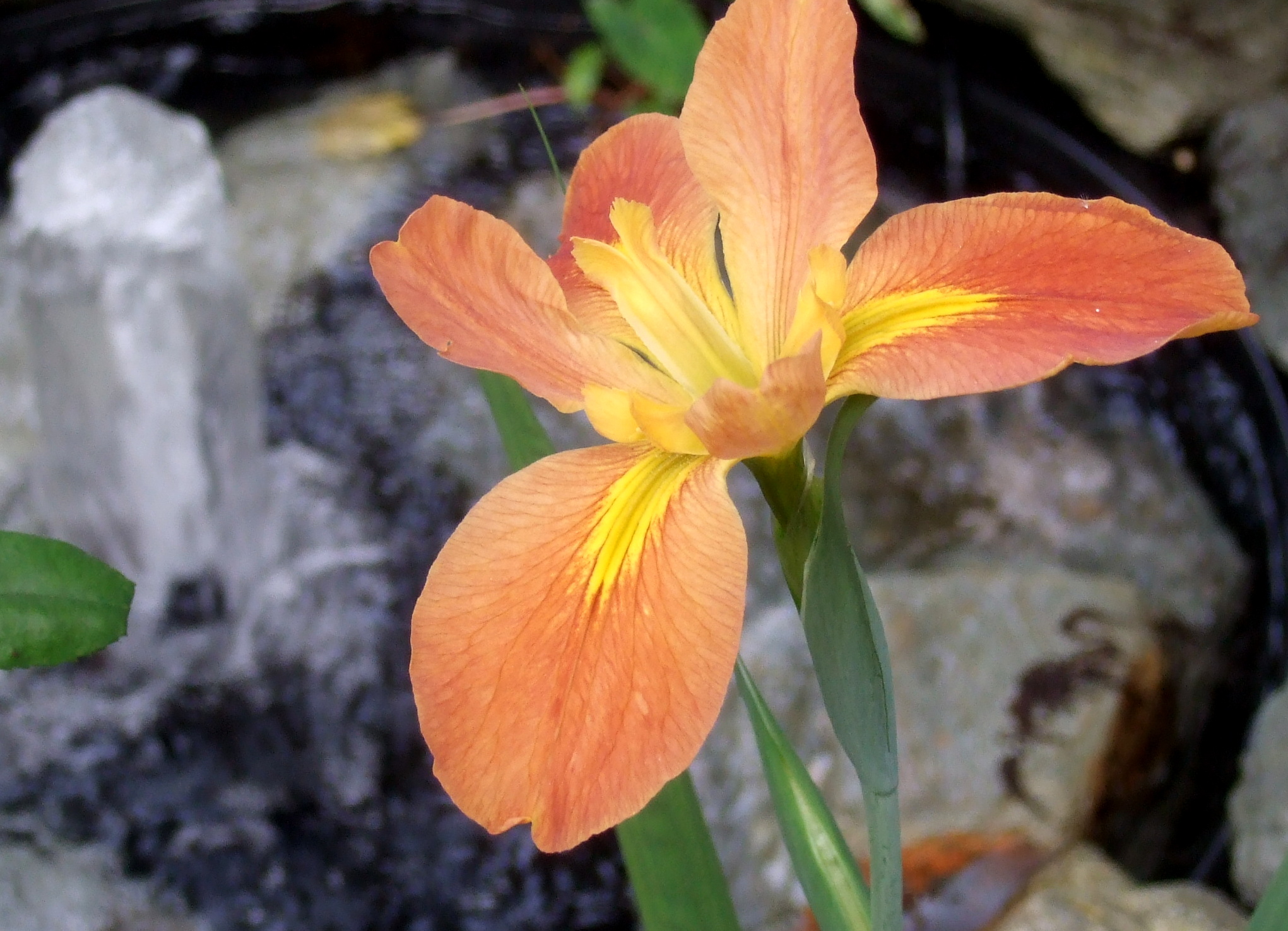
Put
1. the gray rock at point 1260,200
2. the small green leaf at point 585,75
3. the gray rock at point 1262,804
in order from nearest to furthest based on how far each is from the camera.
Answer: the gray rock at point 1262,804, the gray rock at point 1260,200, the small green leaf at point 585,75

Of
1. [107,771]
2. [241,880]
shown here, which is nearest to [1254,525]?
[241,880]

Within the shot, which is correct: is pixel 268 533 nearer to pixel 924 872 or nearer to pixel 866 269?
pixel 924 872

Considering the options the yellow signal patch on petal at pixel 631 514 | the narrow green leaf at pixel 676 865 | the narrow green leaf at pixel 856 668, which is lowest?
the narrow green leaf at pixel 676 865

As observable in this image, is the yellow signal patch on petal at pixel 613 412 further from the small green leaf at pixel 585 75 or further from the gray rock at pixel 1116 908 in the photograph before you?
the small green leaf at pixel 585 75

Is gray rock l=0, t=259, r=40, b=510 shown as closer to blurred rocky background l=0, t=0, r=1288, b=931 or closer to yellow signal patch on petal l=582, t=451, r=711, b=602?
blurred rocky background l=0, t=0, r=1288, b=931

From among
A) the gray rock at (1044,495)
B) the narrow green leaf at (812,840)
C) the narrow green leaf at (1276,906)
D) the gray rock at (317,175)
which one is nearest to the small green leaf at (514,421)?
the narrow green leaf at (812,840)

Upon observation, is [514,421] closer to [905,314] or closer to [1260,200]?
[905,314]

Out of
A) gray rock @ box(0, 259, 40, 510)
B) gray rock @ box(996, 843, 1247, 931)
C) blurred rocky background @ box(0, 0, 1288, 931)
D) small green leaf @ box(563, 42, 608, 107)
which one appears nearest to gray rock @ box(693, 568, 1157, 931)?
blurred rocky background @ box(0, 0, 1288, 931)
